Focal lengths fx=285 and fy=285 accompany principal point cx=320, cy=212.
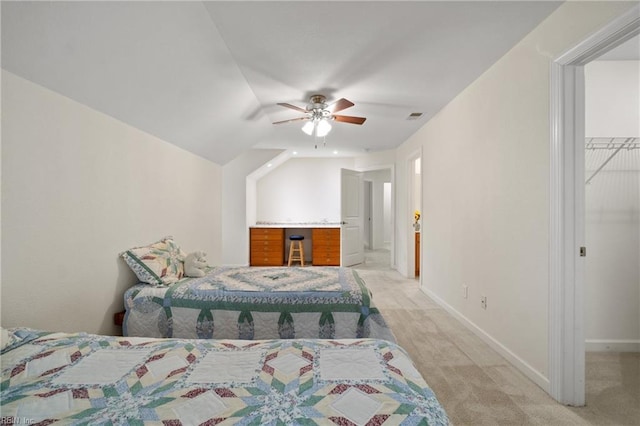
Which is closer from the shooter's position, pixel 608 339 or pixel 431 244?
pixel 608 339

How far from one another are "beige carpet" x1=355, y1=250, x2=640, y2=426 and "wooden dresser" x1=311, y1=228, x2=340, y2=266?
110 inches

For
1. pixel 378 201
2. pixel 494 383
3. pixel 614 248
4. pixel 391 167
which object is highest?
pixel 391 167

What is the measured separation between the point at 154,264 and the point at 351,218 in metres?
4.06

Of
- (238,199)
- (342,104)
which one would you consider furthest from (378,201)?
(342,104)

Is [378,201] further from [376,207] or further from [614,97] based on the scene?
[614,97]

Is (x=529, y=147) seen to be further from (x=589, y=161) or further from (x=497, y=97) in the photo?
(x=589, y=161)

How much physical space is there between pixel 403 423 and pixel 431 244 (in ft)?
10.8

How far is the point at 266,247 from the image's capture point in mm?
5812

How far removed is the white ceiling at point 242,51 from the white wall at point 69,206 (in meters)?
0.18

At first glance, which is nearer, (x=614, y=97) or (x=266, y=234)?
(x=614, y=97)

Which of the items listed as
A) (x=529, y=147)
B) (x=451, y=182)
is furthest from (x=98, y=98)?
(x=451, y=182)

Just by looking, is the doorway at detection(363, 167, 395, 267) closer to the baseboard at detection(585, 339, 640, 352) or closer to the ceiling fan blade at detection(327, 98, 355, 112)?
the ceiling fan blade at detection(327, 98, 355, 112)

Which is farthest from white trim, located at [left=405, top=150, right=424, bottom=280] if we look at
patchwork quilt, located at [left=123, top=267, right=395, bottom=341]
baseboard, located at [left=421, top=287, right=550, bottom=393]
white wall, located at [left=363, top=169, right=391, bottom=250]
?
white wall, located at [left=363, top=169, right=391, bottom=250]

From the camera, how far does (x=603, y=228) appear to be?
233cm
